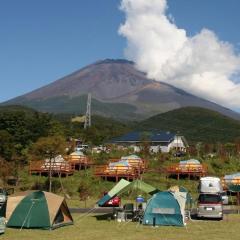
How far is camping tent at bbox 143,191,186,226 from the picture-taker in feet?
64.7

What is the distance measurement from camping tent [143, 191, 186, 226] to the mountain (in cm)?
10174

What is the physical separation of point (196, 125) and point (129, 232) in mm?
137661

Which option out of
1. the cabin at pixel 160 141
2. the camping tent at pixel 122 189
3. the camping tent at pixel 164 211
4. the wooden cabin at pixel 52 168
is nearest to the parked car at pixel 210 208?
the camping tent at pixel 122 189

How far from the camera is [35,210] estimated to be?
18859mm

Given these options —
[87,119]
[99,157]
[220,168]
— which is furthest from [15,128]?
[87,119]

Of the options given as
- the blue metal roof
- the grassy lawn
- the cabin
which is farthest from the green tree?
the cabin

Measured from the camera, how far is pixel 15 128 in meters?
57.5

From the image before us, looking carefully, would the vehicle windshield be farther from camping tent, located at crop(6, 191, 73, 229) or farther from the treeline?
the treeline

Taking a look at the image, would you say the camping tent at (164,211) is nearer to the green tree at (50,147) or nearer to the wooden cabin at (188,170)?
the green tree at (50,147)

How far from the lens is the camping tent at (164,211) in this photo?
776 inches

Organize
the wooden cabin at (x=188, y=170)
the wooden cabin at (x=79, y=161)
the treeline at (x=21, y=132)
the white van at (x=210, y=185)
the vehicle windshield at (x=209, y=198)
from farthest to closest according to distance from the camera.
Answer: the treeline at (x=21, y=132), the wooden cabin at (x=79, y=161), the wooden cabin at (x=188, y=170), the white van at (x=210, y=185), the vehicle windshield at (x=209, y=198)

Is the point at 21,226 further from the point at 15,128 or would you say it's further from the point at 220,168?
the point at 15,128

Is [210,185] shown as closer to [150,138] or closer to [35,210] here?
[35,210]

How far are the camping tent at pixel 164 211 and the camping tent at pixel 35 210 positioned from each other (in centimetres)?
346
